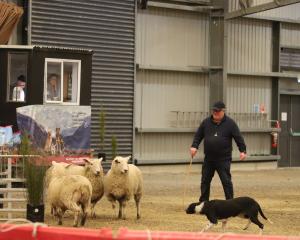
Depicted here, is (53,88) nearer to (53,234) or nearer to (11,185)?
(11,185)

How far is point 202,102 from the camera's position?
23.0 m

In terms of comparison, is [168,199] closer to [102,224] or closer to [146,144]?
[102,224]

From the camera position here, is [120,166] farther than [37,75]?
No

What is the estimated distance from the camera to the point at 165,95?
22.0 metres

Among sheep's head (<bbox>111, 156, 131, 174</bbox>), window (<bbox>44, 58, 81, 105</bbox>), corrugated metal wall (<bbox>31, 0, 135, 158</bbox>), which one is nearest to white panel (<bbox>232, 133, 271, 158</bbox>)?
corrugated metal wall (<bbox>31, 0, 135, 158</bbox>)

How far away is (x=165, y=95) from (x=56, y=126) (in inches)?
315

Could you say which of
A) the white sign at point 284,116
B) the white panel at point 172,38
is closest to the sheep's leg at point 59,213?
the white panel at point 172,38

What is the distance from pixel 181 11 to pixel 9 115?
1002cm

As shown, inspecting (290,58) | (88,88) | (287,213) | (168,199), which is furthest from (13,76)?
(290,58)

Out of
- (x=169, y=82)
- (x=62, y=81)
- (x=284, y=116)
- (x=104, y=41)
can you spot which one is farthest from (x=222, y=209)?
(x=284, y=116)

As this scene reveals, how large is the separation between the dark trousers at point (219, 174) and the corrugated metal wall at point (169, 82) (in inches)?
407

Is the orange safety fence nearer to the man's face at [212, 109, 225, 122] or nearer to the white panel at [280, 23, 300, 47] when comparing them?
the man's face at [212, 109, 225, 122]

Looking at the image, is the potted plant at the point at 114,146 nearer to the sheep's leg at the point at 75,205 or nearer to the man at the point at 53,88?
the man at the point at 53,88

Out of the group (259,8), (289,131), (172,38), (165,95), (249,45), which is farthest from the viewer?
(289,131)
